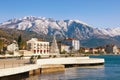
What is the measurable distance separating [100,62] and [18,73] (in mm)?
61325

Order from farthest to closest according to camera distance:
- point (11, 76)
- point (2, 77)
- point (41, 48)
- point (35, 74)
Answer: point (41, 48) < point (35, 74) < point (11, 76) < point (2, 77)

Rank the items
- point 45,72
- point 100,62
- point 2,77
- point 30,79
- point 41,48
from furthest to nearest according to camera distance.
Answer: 1. point 41,48
2. point 100,62
3. point 45,72
4. point 30,79
5. point 2,77

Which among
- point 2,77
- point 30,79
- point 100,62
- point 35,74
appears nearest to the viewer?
point 2,77

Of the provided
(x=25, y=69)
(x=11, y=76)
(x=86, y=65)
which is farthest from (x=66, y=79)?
(x=86, y=65)

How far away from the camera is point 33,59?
78.4 metres

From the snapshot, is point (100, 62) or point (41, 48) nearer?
point (100, 62)

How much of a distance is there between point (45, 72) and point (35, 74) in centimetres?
639

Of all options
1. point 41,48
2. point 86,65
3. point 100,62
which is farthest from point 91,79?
point 41,48

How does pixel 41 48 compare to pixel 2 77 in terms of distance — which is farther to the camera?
pixel 41 48

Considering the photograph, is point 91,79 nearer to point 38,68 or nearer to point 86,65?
point 38,68

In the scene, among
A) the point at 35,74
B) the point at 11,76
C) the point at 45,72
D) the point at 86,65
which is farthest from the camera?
the point at 86,65

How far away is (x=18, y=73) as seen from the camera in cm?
5844

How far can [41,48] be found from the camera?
19950cm

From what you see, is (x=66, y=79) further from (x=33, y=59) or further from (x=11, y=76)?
(x=33, y=59)
